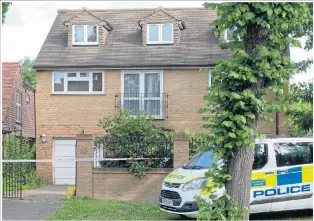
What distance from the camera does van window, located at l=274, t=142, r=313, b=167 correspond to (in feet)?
41.1

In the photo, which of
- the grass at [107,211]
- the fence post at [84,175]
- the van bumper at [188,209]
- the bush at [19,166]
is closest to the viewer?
the van bumper at [188,209]

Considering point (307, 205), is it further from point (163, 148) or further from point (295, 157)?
point (163, 148)

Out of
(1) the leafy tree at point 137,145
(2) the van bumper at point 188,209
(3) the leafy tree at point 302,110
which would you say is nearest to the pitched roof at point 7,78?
(1) the leafy tree at point 137,145

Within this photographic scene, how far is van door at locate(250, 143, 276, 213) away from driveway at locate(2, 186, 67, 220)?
4.87 metres

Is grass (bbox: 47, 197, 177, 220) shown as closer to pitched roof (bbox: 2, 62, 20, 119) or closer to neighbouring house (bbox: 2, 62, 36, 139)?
neighbouring house (bbox: 2, 62, 36, 139)

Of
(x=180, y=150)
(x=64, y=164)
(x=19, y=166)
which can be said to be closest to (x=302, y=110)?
(x=180, y=150)

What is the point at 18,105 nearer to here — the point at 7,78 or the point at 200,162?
the point at 7,78

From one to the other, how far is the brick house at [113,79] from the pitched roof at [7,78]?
6.08m

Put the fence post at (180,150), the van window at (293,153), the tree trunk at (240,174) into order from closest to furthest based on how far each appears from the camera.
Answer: the tree trunk at (240,174) < the van window at (293,153) < the fence post at (180,150)

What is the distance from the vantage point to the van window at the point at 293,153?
1252 cm

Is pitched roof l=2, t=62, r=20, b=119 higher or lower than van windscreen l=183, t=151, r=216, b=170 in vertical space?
higher

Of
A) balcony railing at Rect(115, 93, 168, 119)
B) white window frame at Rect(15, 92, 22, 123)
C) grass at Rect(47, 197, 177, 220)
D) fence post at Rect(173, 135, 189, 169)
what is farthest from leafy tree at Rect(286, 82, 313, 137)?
white window frame at Rect(15, 92, 22, 123)

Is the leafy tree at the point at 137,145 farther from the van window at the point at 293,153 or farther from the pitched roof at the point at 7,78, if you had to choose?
the pitched roof at the point at 7,78

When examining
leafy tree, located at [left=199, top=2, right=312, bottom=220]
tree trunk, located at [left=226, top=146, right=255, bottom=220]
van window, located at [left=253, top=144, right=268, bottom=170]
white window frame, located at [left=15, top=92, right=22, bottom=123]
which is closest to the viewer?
leafy tree, located at [left=199, top=2, right=312, bottom=220]
